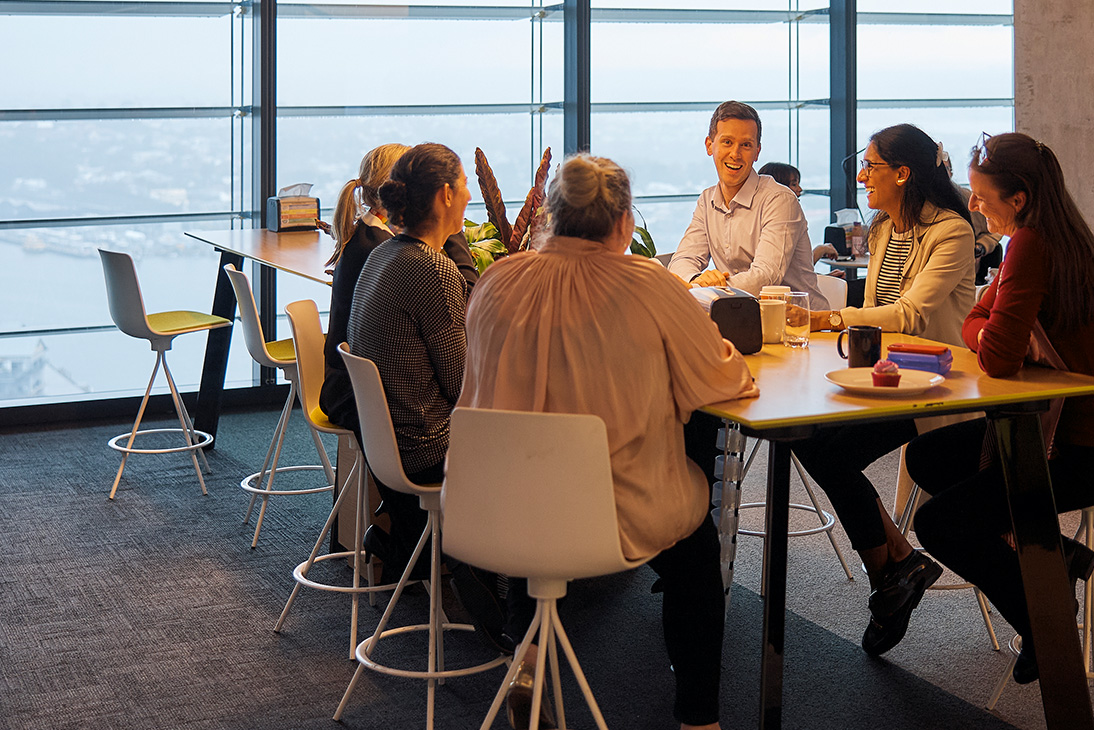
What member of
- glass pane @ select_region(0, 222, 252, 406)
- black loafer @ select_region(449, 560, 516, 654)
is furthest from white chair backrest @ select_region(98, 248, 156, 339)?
black loafer @ select_region(449, 560, 516, 654)

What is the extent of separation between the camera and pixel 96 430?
6.30 metres

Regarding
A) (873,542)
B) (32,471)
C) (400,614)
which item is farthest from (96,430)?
(873,542)

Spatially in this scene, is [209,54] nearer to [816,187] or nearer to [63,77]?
[63,77]

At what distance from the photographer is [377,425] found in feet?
9.20

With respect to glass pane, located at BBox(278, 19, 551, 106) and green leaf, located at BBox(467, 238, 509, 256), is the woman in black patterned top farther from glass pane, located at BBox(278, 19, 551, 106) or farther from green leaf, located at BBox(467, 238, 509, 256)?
glass pane, located at BBox(278, 19, 551, 106)

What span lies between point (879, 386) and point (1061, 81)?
4023mm

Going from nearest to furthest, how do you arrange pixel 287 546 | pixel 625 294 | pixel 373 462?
pixel 625 294 < pixel 373 462 < pixel 287 546

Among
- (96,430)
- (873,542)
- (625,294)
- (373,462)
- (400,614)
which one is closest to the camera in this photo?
(625,294)

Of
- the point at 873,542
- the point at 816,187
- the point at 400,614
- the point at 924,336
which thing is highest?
the point at 816,187

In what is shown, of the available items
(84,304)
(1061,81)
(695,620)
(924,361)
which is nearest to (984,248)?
(1061,81)

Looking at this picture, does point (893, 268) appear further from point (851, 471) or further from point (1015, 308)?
point (1015, 308)

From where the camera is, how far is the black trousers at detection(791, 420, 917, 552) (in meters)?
3.38

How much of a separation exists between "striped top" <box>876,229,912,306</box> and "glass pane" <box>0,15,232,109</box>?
4.37 meters

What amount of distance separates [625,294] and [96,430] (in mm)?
4709
